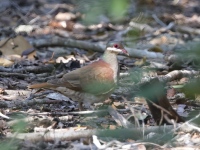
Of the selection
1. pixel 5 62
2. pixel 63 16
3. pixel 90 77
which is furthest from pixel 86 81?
pixel 63 16

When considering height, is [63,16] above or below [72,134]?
above

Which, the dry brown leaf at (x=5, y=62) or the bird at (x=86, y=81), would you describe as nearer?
the bird at (x=86, y=81)

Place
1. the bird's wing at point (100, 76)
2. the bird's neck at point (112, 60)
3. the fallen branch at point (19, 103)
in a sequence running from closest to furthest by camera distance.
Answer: the bird's wing at point (100, 76) → the fallen branch at point (19, 103) → the bird's neck at point (112, 60)

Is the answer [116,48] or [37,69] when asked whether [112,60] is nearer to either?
[116,48]

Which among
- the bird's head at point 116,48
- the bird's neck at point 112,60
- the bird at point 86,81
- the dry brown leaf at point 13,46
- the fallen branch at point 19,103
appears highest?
→ the dry brown leaf at point 13,46

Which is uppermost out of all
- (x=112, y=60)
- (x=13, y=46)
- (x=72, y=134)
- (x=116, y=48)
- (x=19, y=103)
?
(x=13, y=46)

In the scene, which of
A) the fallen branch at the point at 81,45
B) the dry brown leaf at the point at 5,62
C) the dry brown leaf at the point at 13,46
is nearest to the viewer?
the dry brown leaf at the point at 5,62

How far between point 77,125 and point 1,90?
5.33ft

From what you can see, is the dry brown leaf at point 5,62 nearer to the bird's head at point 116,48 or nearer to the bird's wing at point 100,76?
the bird's head at point 116,48

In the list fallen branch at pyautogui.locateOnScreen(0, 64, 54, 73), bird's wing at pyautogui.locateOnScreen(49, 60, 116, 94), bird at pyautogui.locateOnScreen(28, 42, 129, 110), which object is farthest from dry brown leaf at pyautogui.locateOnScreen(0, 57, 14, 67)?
bird's wing at pyautogui.locateOnScreen(49, 60, 116, 94)

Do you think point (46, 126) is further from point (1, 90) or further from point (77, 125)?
point (1, 90)

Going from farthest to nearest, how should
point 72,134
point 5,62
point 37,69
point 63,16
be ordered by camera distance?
1. point 63,16
2. point 5,62
3. point 37,69
4. point 72,134

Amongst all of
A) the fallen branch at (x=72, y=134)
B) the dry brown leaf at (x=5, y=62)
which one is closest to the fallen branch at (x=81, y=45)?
the dry brown leaf at (x=5, y=62)

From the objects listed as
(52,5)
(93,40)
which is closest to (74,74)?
(93,40)
